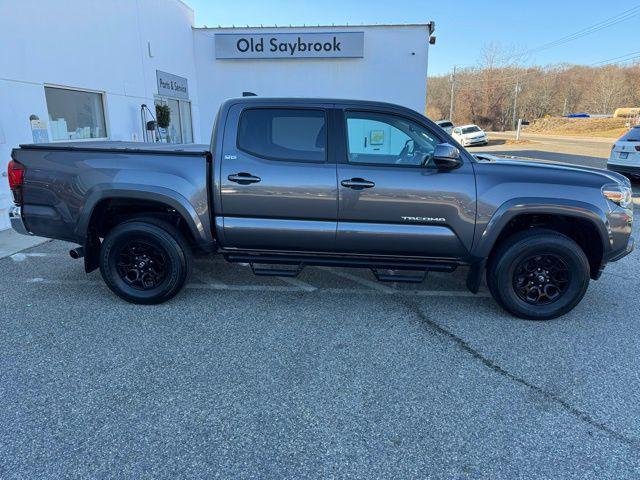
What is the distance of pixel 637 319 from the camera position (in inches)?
156

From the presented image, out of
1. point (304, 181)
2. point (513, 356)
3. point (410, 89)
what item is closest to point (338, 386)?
point (513, 356)

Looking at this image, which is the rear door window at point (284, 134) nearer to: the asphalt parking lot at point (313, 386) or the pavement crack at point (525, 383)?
the asphalt parking lot at point (313, 386)

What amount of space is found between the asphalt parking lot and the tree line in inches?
2615

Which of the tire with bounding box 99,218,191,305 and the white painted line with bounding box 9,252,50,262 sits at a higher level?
the tire with bounding box 99,218,191,305

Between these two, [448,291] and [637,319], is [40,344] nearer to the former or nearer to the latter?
[448,291]

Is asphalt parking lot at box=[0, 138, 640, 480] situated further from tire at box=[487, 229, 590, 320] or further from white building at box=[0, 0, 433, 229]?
white building at box=[0, 0, 433, 229]

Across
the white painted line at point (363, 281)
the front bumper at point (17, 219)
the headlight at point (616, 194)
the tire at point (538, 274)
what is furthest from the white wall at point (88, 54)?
the headlight at point (616, 194)

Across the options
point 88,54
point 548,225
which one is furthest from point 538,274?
point 88,54

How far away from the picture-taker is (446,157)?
3547 mm

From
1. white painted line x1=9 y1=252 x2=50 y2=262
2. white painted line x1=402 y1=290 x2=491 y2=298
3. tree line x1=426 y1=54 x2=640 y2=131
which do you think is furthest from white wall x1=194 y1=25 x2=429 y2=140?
tree line x1=426 y1=54 x2=640 y2=131

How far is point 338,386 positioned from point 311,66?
39.8ft

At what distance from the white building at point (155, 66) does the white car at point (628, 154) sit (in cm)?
552

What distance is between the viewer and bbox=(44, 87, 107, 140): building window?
26.1 ft

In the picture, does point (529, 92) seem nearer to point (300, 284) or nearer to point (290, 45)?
point (290, 45)
